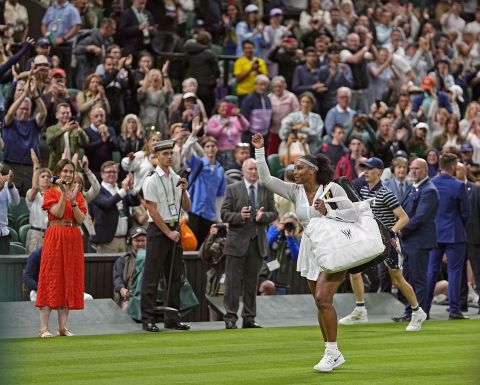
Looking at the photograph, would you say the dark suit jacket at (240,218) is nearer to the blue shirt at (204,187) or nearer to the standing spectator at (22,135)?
the blue shirt at (204,187)

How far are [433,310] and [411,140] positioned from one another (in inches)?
230

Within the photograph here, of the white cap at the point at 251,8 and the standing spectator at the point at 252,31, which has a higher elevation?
the white cap at the point at 251,8

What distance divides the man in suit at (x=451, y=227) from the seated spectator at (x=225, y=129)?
488 cm

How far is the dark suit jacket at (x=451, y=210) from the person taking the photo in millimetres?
16359

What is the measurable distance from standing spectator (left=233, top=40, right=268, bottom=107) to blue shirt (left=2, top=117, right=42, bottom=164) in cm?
574

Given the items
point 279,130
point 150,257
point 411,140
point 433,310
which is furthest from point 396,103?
point 150,257

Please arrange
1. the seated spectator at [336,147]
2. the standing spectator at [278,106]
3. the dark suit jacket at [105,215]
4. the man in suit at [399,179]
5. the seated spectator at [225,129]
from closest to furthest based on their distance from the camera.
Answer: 1. the dark suit jacket at [105,215]
2. the man in suit at [399,179]
3. the seated spectator at [225,129]
4. the seated spectator at [336,147]
5. the standing spectator at [278,106]

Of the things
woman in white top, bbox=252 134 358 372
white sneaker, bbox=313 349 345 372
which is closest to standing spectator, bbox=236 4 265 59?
woman in white top, bbox=252 134 358 372

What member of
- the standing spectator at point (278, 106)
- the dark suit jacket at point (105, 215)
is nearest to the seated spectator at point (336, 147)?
the standing spectator at point (278, 106)

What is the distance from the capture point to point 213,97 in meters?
22.5

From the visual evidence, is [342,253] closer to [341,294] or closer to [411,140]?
[341,294]

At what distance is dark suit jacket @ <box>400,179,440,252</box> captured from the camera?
15625mm

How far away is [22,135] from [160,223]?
15.9 ft

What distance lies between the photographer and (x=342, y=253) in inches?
396
